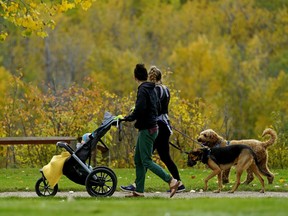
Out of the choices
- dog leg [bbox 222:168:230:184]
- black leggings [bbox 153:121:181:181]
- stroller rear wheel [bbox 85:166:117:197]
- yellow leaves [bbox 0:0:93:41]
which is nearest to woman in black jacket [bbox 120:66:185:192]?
black leggings [bbox 153:121:181:181]

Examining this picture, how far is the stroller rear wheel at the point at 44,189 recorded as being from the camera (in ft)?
48.9

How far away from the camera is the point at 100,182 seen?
14.4 meters

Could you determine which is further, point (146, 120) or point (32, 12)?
point (32, 12)

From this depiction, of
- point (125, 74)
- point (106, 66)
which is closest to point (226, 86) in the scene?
point (125, 74)

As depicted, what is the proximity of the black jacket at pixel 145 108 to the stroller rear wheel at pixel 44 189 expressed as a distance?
189 centimetres

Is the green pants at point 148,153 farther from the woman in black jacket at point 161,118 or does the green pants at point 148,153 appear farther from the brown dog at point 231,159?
the brown dog at point 231,159

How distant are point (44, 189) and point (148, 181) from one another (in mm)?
3114

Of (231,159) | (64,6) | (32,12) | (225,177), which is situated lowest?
(225,177)

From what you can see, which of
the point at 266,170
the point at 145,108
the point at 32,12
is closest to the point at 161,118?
the point at 145,108

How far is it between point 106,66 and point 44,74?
31.3ft

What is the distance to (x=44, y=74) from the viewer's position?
230 feet

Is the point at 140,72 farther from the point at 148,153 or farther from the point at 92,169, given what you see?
the point at 92,169

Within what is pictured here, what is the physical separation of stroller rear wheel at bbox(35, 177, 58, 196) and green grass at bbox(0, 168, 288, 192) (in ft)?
4.19

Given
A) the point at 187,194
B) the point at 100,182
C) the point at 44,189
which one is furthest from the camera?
the point at 187,194
